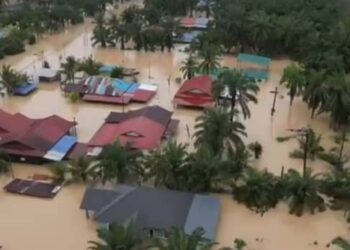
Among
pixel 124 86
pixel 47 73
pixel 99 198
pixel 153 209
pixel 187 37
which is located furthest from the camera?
pixel 187 37

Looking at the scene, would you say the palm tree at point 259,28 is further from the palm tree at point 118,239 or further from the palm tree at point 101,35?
the palm tree at point 118,239

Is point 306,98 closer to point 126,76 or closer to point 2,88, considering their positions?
point 126,76

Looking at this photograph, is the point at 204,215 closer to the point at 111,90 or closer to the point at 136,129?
the point at 136,129

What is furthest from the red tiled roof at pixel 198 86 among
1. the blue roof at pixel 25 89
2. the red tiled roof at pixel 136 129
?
the blue roof at pixel 25 89

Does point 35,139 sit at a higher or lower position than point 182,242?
lower

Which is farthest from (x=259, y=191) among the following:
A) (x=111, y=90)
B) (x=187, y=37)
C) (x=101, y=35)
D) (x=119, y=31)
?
(x=187, y=37)

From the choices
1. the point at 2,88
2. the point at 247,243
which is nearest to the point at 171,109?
the point at 2,88
